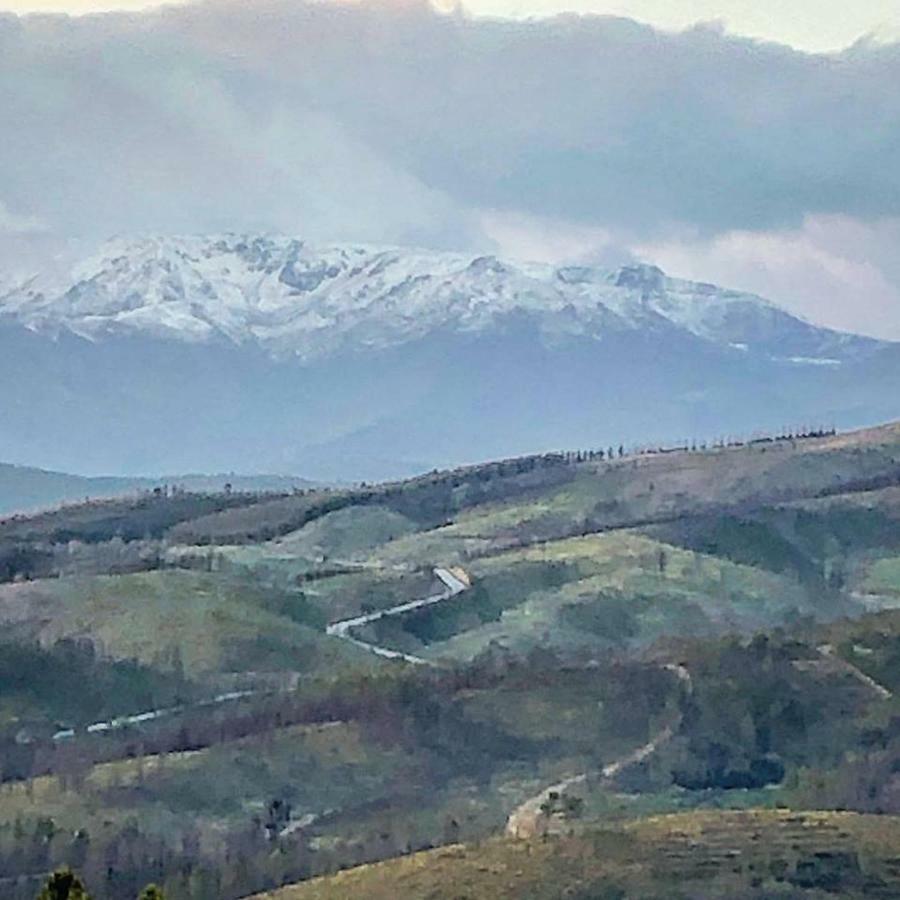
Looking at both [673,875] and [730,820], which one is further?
[730,820]

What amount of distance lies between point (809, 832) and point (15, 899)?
69.4 metres

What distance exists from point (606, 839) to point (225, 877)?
37.2 meters

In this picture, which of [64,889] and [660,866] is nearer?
[64,889]

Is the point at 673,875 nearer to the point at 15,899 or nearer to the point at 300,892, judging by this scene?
the point at 300,892

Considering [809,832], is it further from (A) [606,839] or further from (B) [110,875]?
(B) [110,875]

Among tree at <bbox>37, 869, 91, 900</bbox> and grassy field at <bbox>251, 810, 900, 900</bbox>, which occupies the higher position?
tree at <bbox>37, 869, 91, 900</bbox>

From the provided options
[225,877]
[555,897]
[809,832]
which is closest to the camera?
[555,897]

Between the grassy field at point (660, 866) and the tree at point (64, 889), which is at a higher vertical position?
the tree at point (64, 889)

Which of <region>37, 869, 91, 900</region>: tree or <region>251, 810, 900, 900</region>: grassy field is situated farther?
<region>251, 810, 900, 900</region>: grassy field

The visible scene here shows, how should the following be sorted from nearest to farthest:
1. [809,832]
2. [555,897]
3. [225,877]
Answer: [555,897], [809,832], [225,877]

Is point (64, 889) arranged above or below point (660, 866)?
above

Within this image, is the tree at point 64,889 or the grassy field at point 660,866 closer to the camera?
the tree at point 64,889

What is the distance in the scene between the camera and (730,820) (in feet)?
591

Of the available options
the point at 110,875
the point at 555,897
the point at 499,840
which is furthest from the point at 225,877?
the point at 555,897
